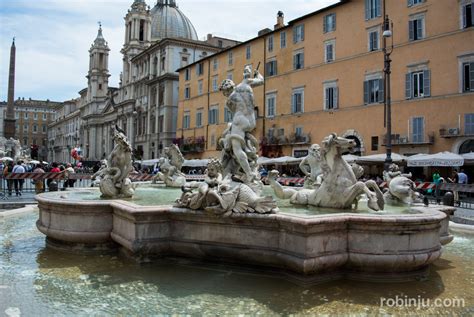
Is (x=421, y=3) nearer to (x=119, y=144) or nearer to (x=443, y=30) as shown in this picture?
(x=443, y=30)

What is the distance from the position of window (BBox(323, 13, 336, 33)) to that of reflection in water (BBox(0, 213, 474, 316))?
2717 cm

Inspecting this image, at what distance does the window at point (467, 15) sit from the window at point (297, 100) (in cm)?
1244

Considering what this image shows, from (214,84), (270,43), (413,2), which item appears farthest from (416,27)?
(214,84)

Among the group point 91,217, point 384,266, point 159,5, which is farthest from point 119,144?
point 159,5

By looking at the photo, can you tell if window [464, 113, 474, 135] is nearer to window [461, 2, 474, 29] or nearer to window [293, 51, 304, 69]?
window [461, 2, 474, 29]

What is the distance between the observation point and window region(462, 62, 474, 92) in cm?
2241

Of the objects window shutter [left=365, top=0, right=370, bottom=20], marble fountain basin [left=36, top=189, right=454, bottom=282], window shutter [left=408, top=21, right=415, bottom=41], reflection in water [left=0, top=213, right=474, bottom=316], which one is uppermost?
window shutter [left=365, top=0, right=370, bottom=20]

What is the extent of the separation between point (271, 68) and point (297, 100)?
4566 mm

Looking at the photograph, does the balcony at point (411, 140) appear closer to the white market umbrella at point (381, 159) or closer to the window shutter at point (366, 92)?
the white market umbrella at point (381, 159)

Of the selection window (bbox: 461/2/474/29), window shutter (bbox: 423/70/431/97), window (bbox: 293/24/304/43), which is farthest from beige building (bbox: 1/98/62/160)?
window (bbox: 461/2/474/29)

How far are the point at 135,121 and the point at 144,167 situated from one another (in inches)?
777

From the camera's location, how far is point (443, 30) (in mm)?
23844

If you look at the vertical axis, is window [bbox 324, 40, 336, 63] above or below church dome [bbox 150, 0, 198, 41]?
below

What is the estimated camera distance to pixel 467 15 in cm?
2278
